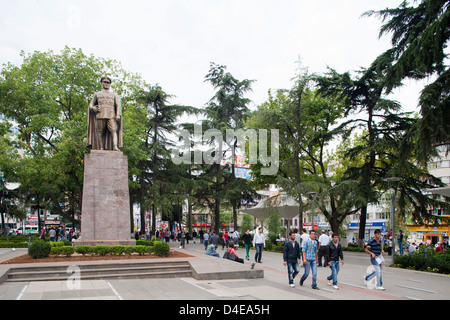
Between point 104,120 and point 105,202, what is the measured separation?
370 centimetres

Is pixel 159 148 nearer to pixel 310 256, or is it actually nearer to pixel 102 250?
pixel 102 250

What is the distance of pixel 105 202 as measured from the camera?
54.9 feet

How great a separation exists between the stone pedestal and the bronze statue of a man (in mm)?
549

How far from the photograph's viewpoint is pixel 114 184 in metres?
17.2

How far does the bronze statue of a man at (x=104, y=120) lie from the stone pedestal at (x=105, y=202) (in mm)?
549

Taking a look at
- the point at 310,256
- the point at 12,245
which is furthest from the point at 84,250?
the point at 12,245

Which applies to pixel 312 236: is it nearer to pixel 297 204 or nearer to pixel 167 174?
pixel 297 204

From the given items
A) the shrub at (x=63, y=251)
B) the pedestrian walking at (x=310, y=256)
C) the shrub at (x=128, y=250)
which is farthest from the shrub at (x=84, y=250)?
the pedestrian walking at (x=310, y=256)

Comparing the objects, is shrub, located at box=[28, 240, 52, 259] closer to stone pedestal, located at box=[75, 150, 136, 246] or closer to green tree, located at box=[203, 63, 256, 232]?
stone pedestal, located at box=[75, 150, 136, 246]

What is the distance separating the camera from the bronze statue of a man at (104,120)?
17516 mm

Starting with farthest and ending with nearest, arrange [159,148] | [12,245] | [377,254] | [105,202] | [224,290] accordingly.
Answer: [159,148]
[12,245]
[105,202]
[377,254]
[224,290]

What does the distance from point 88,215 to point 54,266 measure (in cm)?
401

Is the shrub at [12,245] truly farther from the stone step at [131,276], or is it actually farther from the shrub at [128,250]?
the stone step at [131,276]
